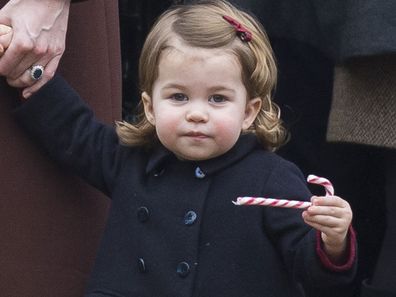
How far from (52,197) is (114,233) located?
15 centimetres

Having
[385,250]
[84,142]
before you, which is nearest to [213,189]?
[84,142]

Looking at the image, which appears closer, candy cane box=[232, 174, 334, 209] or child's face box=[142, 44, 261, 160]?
candy cane box=[232, 174, 334, 209]

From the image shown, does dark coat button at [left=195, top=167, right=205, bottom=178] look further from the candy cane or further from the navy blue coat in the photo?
the candy cane

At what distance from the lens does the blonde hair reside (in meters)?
2.29

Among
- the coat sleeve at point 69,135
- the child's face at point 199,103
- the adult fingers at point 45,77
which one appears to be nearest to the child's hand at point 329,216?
the child's face at point 199,103

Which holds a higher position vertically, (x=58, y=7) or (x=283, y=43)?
(x=58, y=7)

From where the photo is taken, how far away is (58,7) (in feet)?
7.80

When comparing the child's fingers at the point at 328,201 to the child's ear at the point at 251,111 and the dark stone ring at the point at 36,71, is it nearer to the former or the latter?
the child's ear at the point at 251,111

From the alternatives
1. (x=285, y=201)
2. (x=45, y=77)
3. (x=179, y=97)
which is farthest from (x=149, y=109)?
(x=285, y=201)

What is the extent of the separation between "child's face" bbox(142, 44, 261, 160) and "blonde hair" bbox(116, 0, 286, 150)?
2cm

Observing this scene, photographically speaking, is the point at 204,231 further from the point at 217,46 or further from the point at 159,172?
the point at 217,46

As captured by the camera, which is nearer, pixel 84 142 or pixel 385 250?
pixel 84 142

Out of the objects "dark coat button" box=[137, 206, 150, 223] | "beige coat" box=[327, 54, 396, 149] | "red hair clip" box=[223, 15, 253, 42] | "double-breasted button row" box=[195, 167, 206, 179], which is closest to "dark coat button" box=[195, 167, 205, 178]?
"double-breasted button row" box=[195, 167, 206, 179]

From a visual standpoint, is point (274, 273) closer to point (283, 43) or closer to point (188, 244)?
point (188, 244)
